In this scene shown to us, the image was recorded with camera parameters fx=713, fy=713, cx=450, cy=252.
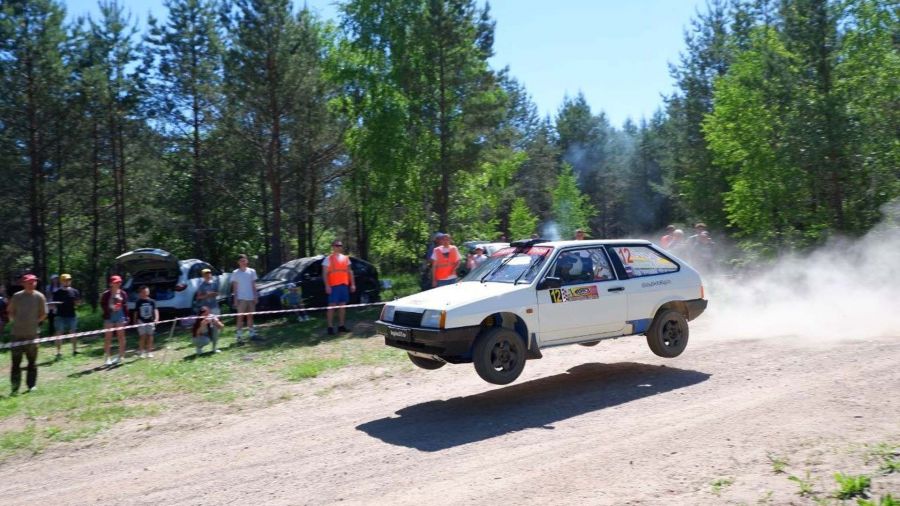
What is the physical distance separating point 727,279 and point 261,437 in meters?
14.1

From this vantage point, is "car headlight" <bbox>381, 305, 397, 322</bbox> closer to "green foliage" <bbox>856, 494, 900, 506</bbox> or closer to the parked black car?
"green foliage" <bbox>856, 494, 900, 506</bbox>

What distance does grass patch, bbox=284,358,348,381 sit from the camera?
36.9ft

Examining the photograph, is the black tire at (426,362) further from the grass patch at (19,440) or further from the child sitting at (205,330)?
the child sitting at (205,330)

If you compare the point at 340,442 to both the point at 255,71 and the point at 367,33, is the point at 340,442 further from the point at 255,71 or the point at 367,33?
the point at 367,33

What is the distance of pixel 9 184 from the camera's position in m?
24.7

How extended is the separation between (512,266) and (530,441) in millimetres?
2908

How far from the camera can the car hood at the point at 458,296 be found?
8.60 metres

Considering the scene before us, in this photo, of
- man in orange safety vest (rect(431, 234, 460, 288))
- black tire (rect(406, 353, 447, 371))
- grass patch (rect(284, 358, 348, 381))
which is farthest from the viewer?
man in orange safety vest (rect(431, 234, 460, 288))

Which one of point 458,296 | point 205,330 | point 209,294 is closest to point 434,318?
point 458,296

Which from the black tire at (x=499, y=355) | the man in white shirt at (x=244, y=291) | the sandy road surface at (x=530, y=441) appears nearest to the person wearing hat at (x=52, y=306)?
the man in white shirt at (x=244, y=291)

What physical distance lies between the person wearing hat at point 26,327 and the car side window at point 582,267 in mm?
8405

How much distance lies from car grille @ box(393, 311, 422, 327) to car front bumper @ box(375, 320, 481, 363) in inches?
4.1

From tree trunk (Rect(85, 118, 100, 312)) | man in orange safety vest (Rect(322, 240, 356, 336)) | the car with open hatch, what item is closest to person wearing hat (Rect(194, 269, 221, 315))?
man in orange safety vest (Rect(322, 240, 356, 336))

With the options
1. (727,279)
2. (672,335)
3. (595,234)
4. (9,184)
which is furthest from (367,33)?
(595,234)
